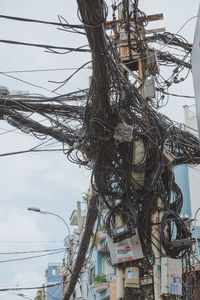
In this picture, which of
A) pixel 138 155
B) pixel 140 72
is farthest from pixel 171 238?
pixel 140 72

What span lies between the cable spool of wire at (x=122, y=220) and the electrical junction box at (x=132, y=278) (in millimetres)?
528

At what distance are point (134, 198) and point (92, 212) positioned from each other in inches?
65.6

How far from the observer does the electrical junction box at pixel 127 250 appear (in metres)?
6.47

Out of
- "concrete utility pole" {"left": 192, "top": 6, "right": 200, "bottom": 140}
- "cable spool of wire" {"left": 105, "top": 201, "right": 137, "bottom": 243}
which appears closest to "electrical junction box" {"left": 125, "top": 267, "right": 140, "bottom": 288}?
"cable spool of wire" {"left": 105, "top": 201, "right": 137, "bottom": 243}

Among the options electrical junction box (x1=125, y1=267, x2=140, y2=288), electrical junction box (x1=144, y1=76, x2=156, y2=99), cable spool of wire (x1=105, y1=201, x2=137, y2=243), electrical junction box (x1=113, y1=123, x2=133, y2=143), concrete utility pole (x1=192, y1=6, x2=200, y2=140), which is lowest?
electrical junction box (x1=125, y1=267, x2=140, y2=288)

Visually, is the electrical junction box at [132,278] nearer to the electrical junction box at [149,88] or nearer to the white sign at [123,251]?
the white sign at [123,251]

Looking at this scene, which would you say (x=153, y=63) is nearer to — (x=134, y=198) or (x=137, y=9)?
(x=137, y=9)

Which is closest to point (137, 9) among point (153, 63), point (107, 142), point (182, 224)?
point (153, 63)

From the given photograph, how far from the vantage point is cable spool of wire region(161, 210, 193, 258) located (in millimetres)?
6072

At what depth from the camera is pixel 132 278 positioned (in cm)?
634

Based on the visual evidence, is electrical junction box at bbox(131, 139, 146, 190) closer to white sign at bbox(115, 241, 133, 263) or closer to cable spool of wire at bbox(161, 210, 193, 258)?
cable spool of wire at bbox(161, 210, 193, 258)

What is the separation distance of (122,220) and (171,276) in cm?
140

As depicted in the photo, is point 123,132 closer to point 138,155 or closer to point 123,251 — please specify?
point 138,155

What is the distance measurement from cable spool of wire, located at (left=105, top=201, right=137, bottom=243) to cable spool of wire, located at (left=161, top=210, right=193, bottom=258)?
0.50 meters
